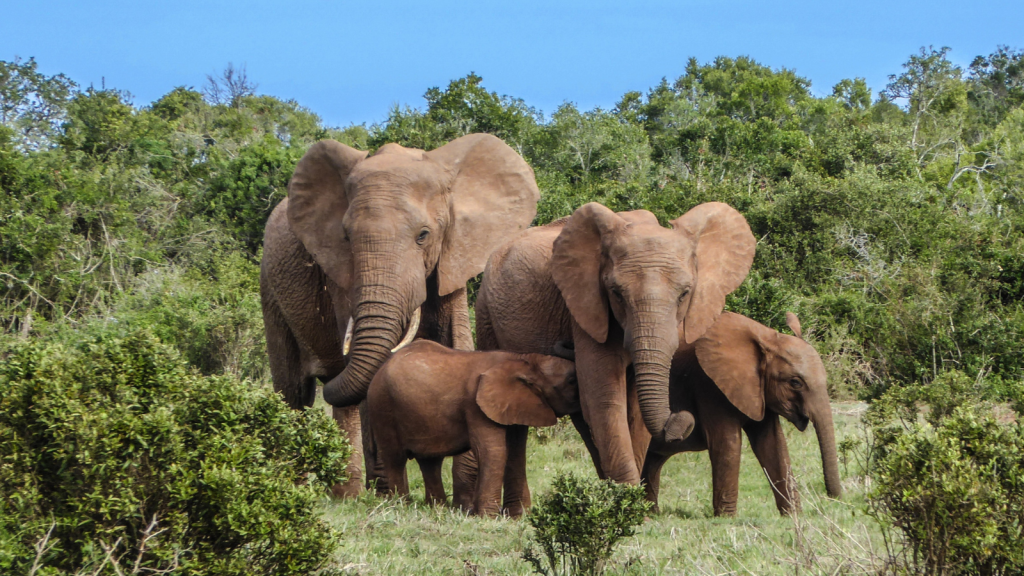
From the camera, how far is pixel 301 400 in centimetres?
971

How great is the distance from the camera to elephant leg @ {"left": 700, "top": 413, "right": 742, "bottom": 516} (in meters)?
7.61

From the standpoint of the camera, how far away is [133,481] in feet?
14.3

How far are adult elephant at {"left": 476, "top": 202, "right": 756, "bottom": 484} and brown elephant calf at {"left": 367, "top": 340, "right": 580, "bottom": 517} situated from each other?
0.33m

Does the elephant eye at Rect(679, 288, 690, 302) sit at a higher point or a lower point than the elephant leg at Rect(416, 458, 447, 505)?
higher

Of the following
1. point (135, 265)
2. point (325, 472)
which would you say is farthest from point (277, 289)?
point (135, 265)

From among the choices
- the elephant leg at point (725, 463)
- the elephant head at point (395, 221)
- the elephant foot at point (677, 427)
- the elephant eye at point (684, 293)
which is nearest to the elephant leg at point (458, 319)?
the elephant head at point (395, 221)

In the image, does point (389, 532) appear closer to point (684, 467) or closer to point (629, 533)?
point (629, 533)

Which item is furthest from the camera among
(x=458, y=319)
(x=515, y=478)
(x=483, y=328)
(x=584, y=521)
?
(x=483, y=328)

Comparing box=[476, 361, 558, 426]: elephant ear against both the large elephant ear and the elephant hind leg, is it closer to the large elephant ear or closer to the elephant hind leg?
the large elephant ear

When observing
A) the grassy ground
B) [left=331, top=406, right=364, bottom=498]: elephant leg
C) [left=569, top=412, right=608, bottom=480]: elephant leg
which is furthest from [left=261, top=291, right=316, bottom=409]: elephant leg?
[left=569, top=412, right=608, bottom=480]: elephant leg

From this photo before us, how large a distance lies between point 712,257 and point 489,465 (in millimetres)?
1914

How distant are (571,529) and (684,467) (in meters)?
5.54

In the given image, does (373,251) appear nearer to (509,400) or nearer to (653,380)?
(509,400)

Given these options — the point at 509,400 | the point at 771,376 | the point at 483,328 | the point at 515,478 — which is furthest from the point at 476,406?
the point at 771,376
